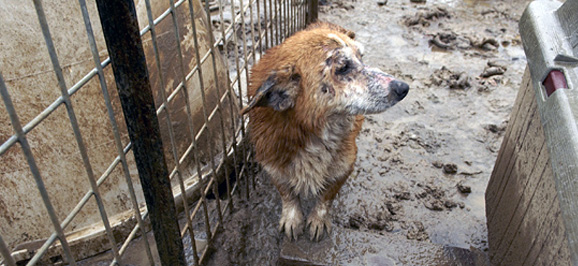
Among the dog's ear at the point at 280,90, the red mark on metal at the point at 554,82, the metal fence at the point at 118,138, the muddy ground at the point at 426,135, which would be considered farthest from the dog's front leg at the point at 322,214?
the red mark on metal at the point at 554,82

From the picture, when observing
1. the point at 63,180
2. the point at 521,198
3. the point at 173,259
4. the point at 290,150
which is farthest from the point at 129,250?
the point at 521,198

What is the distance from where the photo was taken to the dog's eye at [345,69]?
2426 mm

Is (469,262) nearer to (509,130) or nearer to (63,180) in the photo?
(509,130)

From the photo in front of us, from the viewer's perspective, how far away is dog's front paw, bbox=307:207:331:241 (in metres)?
2.69

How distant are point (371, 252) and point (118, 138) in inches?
64.1

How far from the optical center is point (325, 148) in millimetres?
2602

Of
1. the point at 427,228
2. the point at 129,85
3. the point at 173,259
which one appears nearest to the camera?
the point at 129,85

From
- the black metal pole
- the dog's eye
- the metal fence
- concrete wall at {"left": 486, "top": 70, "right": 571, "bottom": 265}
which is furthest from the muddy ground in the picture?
the dog's eye

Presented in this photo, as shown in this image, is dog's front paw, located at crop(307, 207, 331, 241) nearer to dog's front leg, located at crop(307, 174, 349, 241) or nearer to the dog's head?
dog's front leg, located at crop(307, 174, 349, 241)

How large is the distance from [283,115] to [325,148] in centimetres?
33

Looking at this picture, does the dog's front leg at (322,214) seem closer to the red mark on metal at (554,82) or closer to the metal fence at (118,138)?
the metal fence at (118,138)

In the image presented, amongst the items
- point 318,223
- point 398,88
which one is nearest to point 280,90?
point 398,88

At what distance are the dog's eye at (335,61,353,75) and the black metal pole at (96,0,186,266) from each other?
45.0 inches

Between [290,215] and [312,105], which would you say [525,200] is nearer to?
[312,105]
